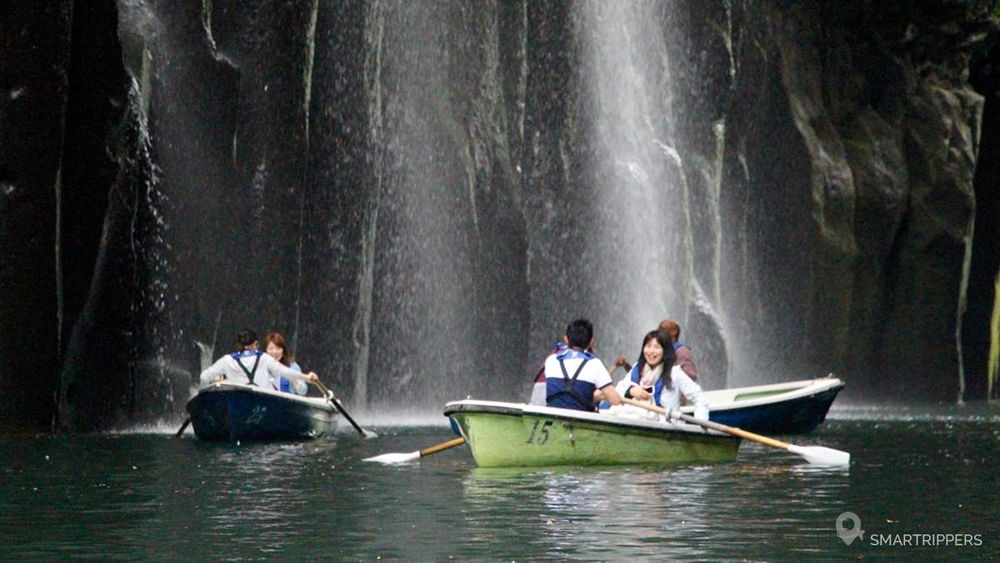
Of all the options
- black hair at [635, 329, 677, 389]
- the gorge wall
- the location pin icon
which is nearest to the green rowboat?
black hair at [635, 329, 677, 389]

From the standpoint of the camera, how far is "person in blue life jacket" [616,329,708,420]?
18.7 m

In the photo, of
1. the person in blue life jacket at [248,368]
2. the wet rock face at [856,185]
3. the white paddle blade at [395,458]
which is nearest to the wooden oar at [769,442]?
the white paddle blade at [395,458]

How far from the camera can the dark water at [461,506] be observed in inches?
468

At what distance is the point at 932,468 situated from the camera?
763 inches

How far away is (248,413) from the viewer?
23.8 metres

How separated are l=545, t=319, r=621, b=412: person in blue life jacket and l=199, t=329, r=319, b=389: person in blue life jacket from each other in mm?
6622

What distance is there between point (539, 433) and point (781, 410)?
8.68 m

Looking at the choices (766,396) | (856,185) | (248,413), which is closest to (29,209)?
(248,413)

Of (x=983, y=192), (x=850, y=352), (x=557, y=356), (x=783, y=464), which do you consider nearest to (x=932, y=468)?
(x=783, y=464)

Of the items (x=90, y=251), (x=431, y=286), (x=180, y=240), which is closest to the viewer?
(x=90, y=251)

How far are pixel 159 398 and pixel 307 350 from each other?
16.0ft

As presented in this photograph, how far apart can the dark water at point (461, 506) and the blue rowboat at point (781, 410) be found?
295cm

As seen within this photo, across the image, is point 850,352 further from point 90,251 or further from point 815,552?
point 815,552

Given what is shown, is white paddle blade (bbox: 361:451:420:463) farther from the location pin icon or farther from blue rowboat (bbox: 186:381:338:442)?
the location pin icon
